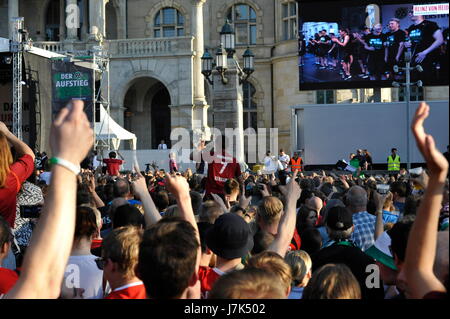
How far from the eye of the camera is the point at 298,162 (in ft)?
82.9

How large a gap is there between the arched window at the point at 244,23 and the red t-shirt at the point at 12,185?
32.8m

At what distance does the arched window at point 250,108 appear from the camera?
3722 centimetres

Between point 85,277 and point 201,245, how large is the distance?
2.79ft

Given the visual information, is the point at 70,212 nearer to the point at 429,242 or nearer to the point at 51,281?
the point at 51,281

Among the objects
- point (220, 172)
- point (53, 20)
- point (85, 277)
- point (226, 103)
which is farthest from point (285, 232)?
point (53, 20)

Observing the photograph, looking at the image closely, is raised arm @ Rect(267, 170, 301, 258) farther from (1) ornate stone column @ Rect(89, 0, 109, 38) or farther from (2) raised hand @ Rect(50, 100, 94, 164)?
(1) ornate stone column @ Rect(89, 0, 109, 38)

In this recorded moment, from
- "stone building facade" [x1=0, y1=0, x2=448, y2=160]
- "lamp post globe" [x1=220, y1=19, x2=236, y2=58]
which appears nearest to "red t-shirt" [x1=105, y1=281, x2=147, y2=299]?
"lamp post globe" [x1=220, y1=19, x2=236, y2=58]

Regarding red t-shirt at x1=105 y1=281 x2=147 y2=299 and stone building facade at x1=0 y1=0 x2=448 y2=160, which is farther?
stone building facade at x1=0 y1=0 x2=448 y2=160

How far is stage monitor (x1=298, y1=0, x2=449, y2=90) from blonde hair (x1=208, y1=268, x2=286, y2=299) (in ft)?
86.5

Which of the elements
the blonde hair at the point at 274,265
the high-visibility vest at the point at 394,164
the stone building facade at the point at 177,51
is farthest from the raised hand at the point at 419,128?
the stone building facade at the point at 177,51

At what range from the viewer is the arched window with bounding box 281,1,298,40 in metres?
36.2

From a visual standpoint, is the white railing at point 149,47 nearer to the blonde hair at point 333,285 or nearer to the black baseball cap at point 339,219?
the black baseball cap at point 339,219

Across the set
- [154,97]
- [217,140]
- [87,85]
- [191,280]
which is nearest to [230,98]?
[87,85]

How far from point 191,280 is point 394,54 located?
26.7m
